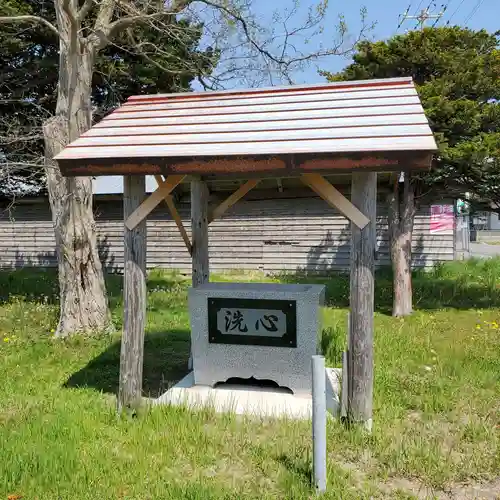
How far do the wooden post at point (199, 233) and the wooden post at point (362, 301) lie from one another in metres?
2.51

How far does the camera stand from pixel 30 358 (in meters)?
7.02

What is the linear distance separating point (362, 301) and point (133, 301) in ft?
7.13

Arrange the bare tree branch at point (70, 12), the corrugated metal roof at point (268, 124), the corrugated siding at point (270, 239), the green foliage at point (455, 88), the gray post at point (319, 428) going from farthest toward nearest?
the corrugated siding at point (270, 239), the green foliage at point (455, 88), the bare tree branch at point (70, 12), the corrugated metal roof at point (268, 124), the gray post at point (319, 428)

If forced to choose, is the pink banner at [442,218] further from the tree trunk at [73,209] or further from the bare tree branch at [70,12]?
the bare tree branch at [70,12]

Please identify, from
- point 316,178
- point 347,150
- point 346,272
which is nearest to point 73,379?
point 316,178

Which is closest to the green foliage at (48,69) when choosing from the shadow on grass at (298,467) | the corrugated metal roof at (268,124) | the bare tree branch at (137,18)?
the bare tree branch at (137,18)

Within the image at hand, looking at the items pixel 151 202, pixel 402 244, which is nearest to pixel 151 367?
pixel 151 202

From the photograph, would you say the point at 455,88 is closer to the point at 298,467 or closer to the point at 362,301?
the point at 362,301

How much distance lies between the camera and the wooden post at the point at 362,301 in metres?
4.41

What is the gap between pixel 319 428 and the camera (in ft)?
11.6

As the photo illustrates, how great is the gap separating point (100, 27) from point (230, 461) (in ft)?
23.9

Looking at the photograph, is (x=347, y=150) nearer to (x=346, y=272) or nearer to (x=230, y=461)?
(x=230, y=461)

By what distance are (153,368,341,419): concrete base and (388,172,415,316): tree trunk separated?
4506mm

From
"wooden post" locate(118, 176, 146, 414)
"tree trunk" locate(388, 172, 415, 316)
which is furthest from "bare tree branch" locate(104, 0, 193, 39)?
"tree trunk" locate(388, 172, 415, 316)
